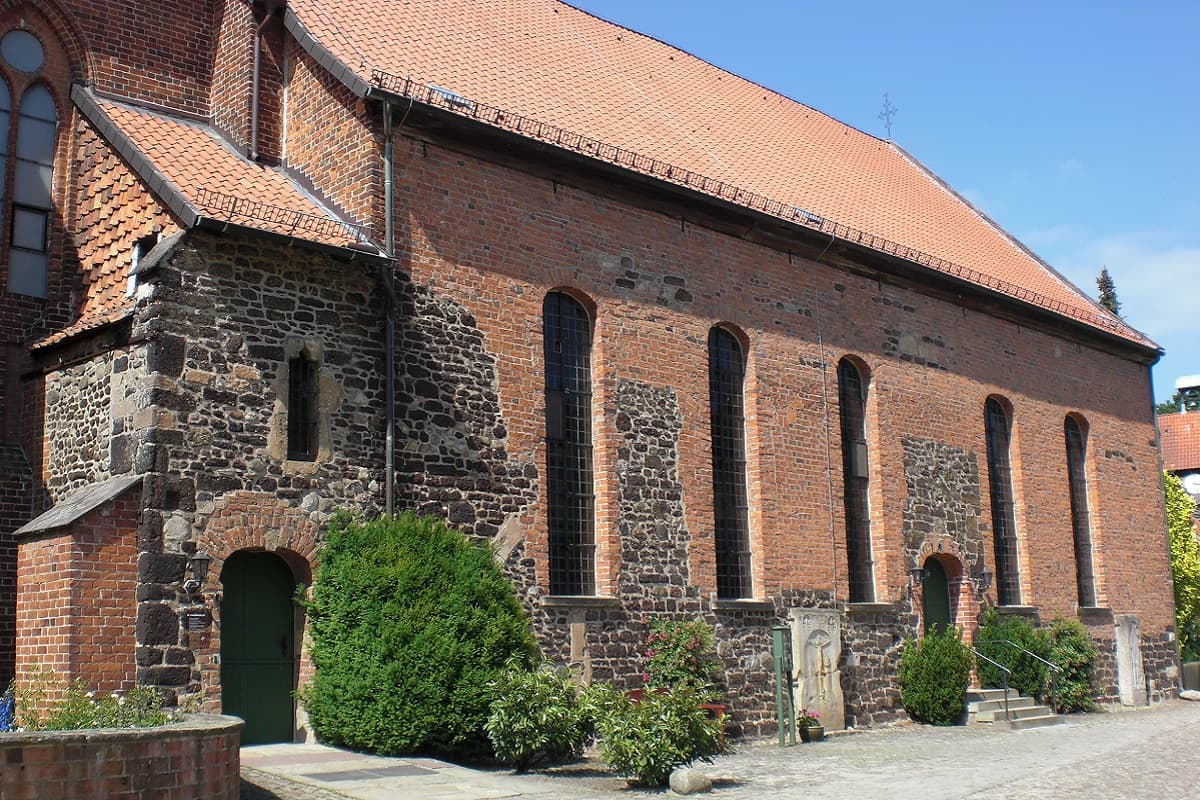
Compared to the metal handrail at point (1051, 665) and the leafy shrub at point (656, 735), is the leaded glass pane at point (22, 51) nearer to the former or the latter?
the leafy shrub at point (656, 735)

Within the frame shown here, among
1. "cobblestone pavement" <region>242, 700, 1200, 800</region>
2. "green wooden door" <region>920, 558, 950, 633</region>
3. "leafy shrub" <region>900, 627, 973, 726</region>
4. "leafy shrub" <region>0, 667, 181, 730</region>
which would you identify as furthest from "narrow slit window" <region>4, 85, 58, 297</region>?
"green wooden door" <region>920, 558, 950, 633</region>

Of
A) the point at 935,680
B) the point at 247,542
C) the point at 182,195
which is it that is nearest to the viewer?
the point at 247,542

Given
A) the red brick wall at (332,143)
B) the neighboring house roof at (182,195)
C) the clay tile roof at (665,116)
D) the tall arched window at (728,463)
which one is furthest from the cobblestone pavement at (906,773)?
the clay tile roof at (665,116)

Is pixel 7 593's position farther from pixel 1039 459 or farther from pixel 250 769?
pixel 1039 459

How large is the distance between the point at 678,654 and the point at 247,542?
612cm

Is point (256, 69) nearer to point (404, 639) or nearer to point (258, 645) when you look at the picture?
point (258, 645)

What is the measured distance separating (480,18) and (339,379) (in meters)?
8.55

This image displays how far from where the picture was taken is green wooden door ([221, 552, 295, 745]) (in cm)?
1355

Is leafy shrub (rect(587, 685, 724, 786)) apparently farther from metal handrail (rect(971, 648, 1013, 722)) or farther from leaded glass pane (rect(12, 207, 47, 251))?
metal handrail (rect(971, 648, 1013, 722))

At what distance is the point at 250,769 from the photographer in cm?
1196

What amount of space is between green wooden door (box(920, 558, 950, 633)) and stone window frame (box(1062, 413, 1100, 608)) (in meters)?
4.51

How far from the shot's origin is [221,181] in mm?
14859

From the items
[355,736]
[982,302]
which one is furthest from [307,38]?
[982,302]

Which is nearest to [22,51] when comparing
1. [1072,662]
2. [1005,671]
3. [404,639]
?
[404,639]
